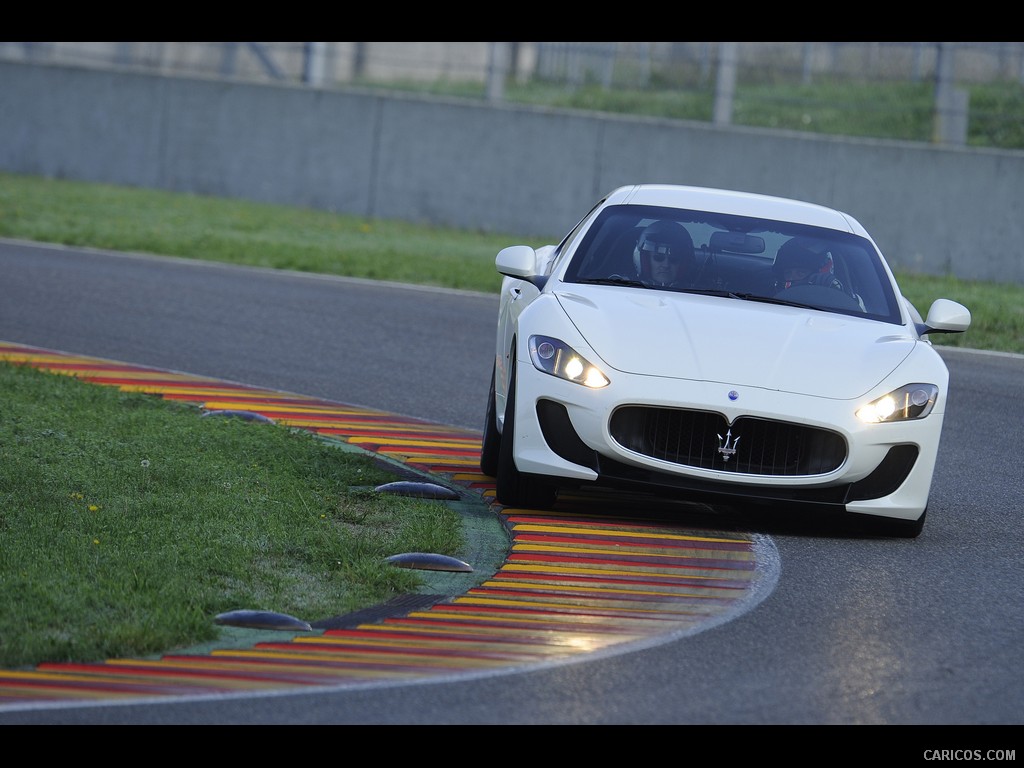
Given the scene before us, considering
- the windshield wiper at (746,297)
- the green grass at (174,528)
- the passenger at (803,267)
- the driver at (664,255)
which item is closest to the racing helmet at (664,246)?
the driver at (664,255)

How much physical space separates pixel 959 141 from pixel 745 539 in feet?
50.6

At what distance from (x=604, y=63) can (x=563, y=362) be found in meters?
17.1

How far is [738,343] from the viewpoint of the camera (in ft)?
23.8

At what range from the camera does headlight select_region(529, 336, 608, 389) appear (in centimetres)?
707

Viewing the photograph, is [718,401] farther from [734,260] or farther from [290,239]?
[290,239]

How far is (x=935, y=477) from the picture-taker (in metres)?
9.18

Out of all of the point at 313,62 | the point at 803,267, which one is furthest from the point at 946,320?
the point at 313,62

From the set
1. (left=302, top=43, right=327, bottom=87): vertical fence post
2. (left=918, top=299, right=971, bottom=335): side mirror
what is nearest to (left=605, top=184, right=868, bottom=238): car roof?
(left=918, top=299, right=971, bottom=335): side mirror

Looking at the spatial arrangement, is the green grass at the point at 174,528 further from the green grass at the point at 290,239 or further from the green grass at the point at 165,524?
the green grass at the point at 290,239

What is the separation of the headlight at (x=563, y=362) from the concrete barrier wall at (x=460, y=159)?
13.2m

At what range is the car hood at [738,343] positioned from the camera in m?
7.07
